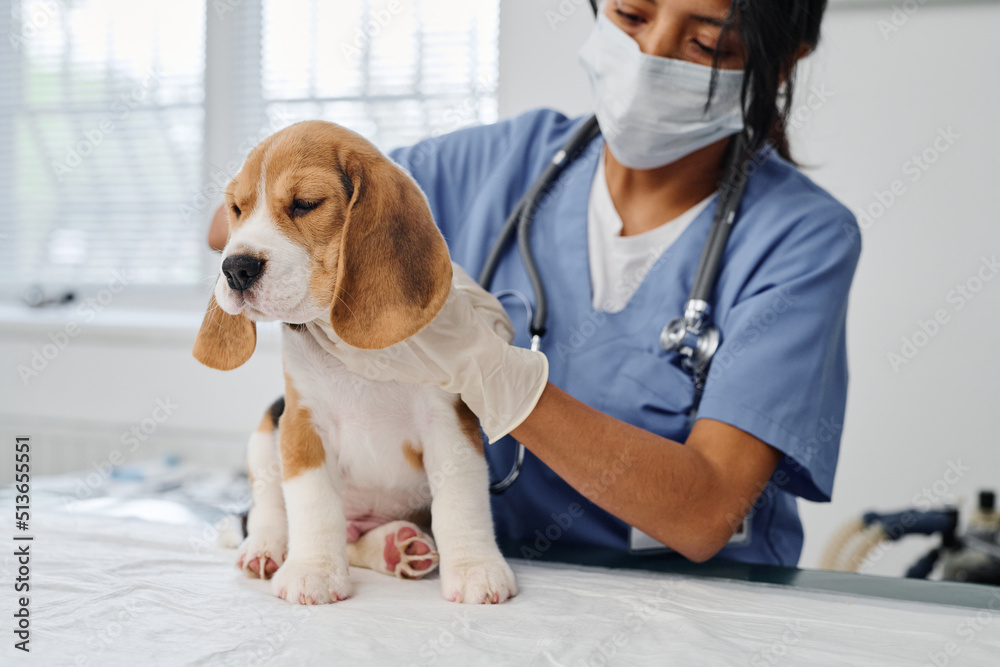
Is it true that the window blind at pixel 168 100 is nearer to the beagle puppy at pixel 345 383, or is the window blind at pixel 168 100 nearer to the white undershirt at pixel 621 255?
the white undershirt at pixel 621 255

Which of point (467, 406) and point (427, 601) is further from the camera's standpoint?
point (467, 406)

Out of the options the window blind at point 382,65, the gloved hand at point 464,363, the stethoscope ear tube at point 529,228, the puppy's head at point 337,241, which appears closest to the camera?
the puppy's head at point 337,241

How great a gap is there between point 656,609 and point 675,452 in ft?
0.83

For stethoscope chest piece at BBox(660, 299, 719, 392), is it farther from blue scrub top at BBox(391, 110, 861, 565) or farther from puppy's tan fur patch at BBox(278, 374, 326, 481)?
puppy's tan fur patch at BBox(278, 374, 326, 481)

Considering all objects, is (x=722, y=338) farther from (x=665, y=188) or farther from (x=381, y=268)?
(x=381, y=268)

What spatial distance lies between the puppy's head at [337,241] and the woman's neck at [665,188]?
63cm

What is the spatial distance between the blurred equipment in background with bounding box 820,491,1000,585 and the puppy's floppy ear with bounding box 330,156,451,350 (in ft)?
5.53

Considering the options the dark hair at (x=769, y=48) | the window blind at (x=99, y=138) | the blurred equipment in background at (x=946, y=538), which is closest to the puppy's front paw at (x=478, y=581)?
the dark hair at (x=769, y=48)

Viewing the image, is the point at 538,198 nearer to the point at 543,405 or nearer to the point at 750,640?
the point at 543,405

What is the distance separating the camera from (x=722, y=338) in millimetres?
1255

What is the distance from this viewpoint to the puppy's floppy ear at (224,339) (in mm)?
991

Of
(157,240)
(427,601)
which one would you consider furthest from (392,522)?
(157,240)

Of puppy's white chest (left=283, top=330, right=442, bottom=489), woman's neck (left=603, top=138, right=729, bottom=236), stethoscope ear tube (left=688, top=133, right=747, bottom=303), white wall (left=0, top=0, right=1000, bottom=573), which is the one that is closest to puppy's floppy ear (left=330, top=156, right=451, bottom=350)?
puppy's white chest (left=283, top=330, right=442, bottom=489)

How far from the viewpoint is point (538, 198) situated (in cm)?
147
